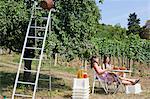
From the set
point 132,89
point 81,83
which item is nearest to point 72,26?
point 81,83

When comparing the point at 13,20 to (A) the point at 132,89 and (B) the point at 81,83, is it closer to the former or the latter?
(B) the point at 81,83

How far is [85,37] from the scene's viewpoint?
1152cm

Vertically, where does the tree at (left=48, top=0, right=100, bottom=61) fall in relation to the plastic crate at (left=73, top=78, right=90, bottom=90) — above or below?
above

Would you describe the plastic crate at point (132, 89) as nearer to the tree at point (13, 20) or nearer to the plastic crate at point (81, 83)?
the plastic crate at point (81, 83)

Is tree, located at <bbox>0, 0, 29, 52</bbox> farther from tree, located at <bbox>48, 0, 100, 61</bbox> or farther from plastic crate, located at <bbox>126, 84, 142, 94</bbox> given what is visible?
plastic crate, located at <bbox>126, 84, 142, 94</bbox>

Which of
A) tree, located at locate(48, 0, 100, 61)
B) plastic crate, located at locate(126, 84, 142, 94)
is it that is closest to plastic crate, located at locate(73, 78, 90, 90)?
tree, located at locate(48, 0, 100, 61)

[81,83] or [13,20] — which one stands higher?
[13,20]

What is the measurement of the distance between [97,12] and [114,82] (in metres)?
2.47

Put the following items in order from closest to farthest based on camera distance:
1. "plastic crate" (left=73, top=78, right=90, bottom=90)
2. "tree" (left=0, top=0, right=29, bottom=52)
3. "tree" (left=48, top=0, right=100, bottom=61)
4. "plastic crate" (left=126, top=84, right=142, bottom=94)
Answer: "plastic crate" (left=73, top=78, right=90, bottom=90) < "tree" (left=0, top=0, right=29, bottom=52) < "tree" (left=48, top=0, right=100, bottom=61) < "plastic crate" (left=126, top=84, right=142, bottom=94)

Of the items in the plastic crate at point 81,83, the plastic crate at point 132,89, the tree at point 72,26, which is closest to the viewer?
the plastic crate at point 81,83

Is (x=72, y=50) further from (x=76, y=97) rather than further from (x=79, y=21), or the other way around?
(x=76, y=97)

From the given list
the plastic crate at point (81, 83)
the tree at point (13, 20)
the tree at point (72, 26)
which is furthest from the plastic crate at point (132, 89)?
the tree at point (13, 20)

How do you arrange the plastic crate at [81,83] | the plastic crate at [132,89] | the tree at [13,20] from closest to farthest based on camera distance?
the plastic crate at [81,83] < the tree at [13,20] < the plastic crate at [132,89]

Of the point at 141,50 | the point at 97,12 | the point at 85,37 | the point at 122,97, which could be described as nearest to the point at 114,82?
the point at 122,97
